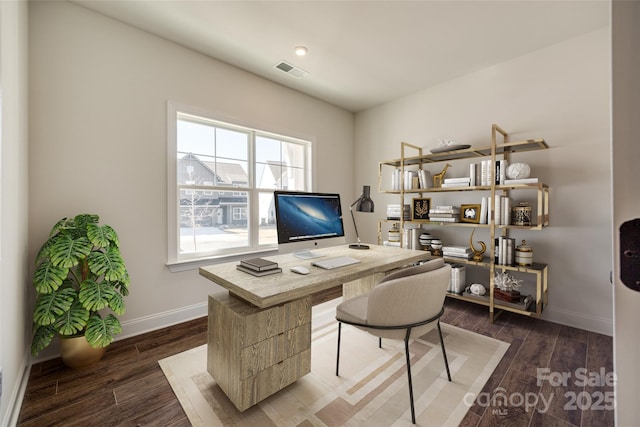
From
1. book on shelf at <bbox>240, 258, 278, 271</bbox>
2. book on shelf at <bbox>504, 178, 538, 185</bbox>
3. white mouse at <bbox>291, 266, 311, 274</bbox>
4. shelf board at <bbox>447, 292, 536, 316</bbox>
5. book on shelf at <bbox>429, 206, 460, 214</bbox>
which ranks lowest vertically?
shelf board at <bbox>447, 292, 536, 316</bbox>

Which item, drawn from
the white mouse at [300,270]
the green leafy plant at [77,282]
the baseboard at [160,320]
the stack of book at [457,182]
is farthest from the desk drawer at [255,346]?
the stack of book at [457,182]

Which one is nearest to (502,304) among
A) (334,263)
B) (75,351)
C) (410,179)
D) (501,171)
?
(501,171)

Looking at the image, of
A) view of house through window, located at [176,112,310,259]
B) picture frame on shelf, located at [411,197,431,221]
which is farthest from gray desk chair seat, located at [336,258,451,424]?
view of house through window, located at [176,112,310,259]

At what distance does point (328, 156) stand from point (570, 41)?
2.69m

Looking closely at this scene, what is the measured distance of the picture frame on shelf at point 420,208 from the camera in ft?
10.4

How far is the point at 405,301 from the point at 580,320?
87.1 inches

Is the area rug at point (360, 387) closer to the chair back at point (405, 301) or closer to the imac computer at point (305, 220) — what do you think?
the chair back at point (405, 301)

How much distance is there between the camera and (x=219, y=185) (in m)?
2.85

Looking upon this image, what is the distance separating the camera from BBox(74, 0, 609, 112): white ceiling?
6.65 ft

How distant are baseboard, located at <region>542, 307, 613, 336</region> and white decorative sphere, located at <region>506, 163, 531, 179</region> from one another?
4.26ft

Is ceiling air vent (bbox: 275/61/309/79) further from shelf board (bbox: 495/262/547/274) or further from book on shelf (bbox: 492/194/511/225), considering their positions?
shelf board (bbox: 495/262/547/274)

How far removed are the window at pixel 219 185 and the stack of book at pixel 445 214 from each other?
1830mm

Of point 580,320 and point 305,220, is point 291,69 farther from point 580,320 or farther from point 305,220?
point 580,320

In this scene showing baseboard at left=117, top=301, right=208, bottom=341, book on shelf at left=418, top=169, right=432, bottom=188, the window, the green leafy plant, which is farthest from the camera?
book on shelf at left=418, top=169, right=432, bottom=188
